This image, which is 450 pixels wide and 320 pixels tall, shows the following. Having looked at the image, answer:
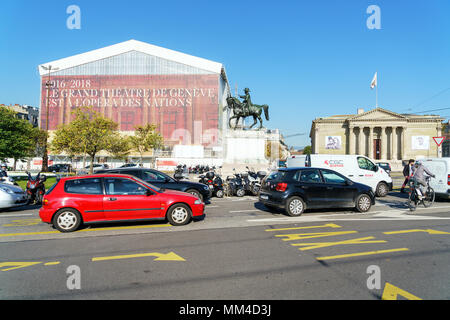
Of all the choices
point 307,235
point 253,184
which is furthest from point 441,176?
point 307,235

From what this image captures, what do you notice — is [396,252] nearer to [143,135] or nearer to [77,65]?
[143,135]

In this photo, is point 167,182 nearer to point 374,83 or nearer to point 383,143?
point 374,83

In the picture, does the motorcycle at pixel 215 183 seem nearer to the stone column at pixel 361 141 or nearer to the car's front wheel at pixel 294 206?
the car's front wheel at pixel 294 206

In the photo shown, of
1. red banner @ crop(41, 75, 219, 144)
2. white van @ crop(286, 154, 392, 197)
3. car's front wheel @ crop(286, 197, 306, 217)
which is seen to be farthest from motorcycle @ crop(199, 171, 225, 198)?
red banner @ crop(41, 75, 219, 144)

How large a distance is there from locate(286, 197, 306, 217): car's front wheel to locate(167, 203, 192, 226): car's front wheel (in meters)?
3.07

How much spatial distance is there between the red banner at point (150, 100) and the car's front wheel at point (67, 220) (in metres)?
47.3

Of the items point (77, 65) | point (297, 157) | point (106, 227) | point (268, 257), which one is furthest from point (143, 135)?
point (268, 257)

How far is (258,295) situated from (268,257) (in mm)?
1522

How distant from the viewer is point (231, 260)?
4891 millimetres

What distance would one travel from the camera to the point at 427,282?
157 inches

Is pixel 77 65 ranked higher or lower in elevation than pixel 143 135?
higher

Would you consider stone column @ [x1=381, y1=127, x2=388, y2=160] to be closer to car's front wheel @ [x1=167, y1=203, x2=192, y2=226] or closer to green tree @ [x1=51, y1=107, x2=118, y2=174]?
green tree @ [x1=51, y1=107, x2=118, y2=174]

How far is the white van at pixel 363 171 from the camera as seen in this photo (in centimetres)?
1417

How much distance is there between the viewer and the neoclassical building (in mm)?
69625
